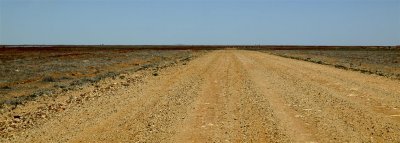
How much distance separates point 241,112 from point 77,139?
14.2 ft

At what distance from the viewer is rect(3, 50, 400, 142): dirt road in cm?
895

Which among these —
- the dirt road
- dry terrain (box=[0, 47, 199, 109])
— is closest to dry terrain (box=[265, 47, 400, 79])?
the dirt road

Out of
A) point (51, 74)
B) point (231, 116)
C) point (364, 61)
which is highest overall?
point (231, 116)

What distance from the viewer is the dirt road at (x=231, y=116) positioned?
8945 mm

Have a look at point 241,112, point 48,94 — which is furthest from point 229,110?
point 48,94

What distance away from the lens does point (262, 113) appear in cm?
1150

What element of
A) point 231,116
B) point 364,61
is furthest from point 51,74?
point 364,61

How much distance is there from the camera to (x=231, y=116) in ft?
36.3

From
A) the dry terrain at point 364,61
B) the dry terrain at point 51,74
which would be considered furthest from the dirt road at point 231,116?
the dry terrain at point 364,61

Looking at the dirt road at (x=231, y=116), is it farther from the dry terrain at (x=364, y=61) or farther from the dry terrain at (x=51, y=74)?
the dry terrain at (x=364, y=61)

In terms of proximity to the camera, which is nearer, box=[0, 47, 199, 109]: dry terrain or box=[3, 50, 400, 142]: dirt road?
box=[3, 50, 400, 142]: dirt road

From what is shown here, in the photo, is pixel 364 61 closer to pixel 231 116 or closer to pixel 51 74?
pixel 51 74

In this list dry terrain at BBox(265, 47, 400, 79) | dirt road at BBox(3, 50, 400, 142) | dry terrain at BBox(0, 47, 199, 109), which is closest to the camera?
dirt road at BBox(3, 50, 400, 142)

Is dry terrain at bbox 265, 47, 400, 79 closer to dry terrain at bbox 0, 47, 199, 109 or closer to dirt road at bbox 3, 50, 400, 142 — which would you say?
dirt road at bbox 3, 50, 400, 142
